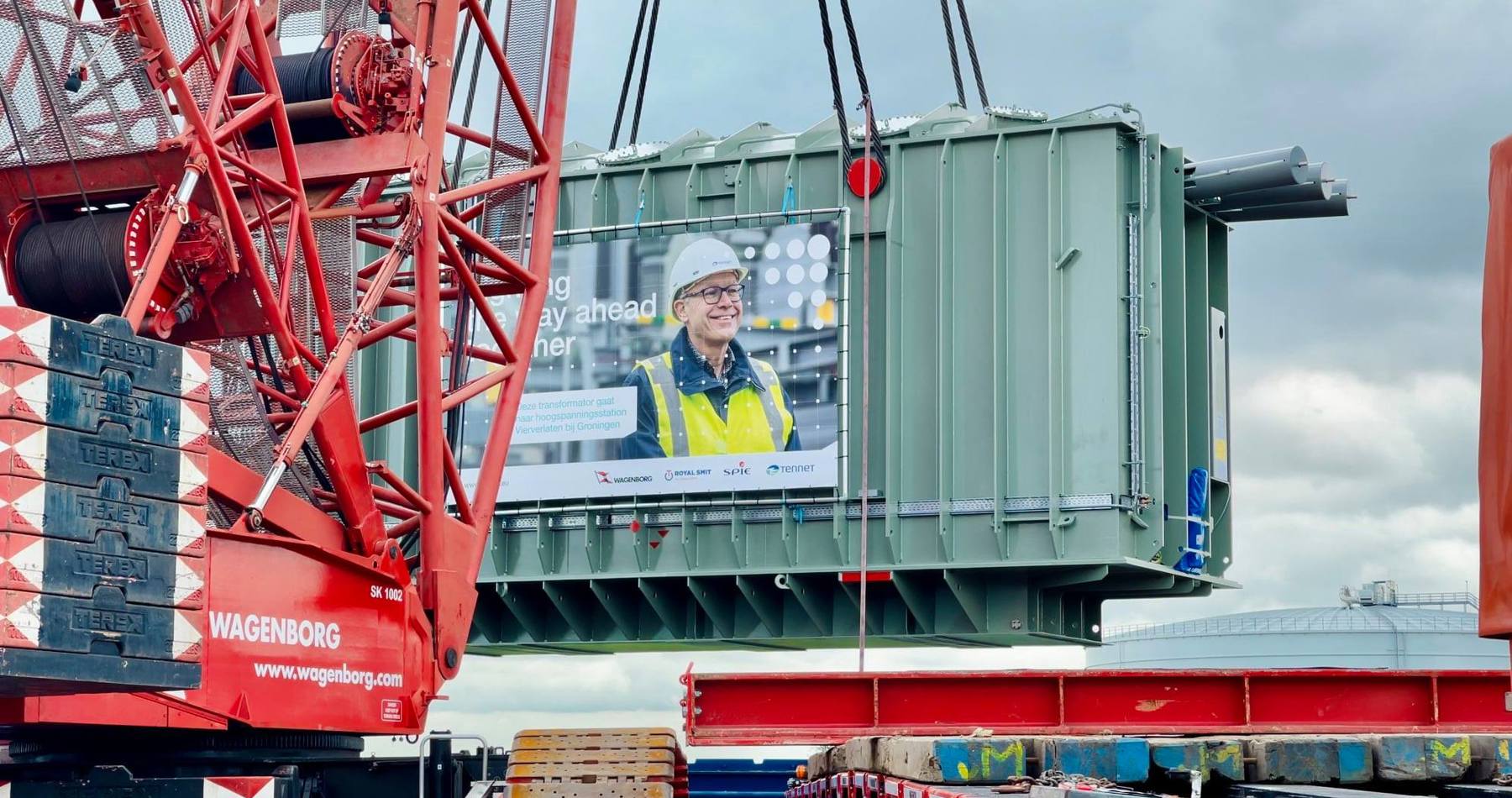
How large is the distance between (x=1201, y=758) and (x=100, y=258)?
10114mm

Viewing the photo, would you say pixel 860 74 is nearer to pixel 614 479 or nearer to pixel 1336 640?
pixel 614 479

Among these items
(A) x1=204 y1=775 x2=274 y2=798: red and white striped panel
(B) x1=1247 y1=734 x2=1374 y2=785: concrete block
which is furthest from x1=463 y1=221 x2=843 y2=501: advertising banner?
(B) x1=1247 y1=734 x2=1374 y2=785: concrete block

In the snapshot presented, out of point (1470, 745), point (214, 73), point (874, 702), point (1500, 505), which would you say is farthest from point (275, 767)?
point (1500, 505)

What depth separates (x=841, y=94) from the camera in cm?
2658

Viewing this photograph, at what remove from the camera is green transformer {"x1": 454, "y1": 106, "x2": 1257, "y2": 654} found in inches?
1024

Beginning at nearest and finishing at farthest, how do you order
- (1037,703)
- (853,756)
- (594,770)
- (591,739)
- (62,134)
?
(853,756) < (62,134) < (1037,703) < (594,770) < (591,739)

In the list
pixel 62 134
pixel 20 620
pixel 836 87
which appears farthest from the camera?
pixel 836 87

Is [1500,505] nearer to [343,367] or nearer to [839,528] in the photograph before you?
[343,367]

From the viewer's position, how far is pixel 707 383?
91.0ft

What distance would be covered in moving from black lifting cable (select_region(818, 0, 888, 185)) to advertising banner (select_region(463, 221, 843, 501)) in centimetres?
114

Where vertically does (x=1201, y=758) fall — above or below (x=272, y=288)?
below

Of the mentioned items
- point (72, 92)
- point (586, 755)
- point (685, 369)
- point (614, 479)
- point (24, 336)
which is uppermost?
point (685, 369)

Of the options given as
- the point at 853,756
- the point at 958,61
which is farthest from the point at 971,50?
the point at 853,756

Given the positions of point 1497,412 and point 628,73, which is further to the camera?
point 628,73
